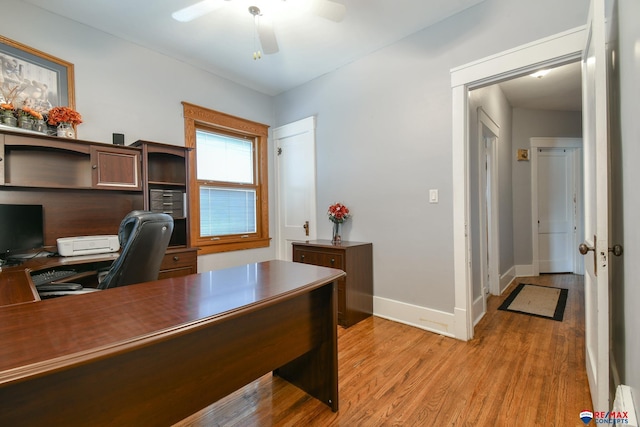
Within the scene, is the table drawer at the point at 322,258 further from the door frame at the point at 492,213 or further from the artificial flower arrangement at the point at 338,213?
the door frame at the point at 492,213

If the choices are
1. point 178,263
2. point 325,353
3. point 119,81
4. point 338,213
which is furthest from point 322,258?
point 119,81

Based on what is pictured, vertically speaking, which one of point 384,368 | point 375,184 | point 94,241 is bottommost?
point 384,368

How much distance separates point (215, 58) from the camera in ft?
10.1

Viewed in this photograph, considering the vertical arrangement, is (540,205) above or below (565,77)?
below

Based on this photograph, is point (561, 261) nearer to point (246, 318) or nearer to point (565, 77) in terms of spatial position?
point (565, 77)

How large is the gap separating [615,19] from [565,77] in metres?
2.68

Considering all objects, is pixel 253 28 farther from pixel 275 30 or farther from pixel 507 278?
pixel 507 278

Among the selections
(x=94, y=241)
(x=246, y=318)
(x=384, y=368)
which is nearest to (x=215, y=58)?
(x=94, y=241)

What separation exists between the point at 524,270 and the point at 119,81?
588cm

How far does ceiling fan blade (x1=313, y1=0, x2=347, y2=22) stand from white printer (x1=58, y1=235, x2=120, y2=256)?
7.78ft

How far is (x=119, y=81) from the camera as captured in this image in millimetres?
2680

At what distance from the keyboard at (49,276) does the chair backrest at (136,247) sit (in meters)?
0.51

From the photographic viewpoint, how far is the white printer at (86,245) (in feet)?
6.99

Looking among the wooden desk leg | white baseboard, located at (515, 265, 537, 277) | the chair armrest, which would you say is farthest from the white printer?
white baseboard, located at (515, 265, 537, 277)
